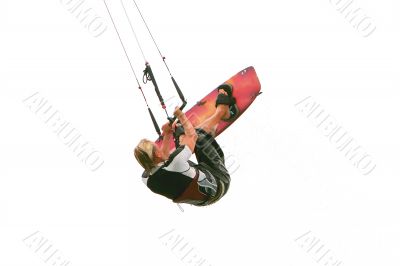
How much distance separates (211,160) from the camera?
6.46 metres

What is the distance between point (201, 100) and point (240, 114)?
1.60 ft

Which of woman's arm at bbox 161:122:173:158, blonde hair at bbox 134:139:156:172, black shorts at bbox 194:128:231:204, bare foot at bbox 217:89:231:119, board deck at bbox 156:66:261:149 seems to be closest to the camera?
blonde hair at bbox 134:139:156:172

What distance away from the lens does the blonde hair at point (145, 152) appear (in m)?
5.73

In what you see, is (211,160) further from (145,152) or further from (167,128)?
(145,152)

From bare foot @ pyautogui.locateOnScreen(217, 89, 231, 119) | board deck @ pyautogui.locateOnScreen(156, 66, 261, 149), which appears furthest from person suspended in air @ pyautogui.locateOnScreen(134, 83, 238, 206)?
board deck @ pyautogui.locateOnScreen(156, 66, 261, 149)

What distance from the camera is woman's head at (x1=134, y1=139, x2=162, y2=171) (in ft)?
18.8

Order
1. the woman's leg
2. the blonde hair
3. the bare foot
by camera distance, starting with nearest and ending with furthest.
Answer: the blonde hair, the woman's leg, the bare foot

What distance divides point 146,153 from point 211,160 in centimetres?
93

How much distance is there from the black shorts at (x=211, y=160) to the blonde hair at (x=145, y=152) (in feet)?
2.27

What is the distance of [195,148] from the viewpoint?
21.3 ft

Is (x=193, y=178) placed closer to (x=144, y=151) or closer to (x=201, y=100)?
(x=144, y=151)

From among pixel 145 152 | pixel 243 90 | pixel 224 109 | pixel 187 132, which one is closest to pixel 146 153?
pixel 145 152

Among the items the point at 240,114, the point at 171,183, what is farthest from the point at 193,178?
the point at 240,114

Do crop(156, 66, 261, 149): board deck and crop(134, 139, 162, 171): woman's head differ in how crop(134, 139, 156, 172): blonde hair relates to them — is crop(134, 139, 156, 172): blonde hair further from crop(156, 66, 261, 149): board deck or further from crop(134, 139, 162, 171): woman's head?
crop(156, 66, 261, 149): board deck
